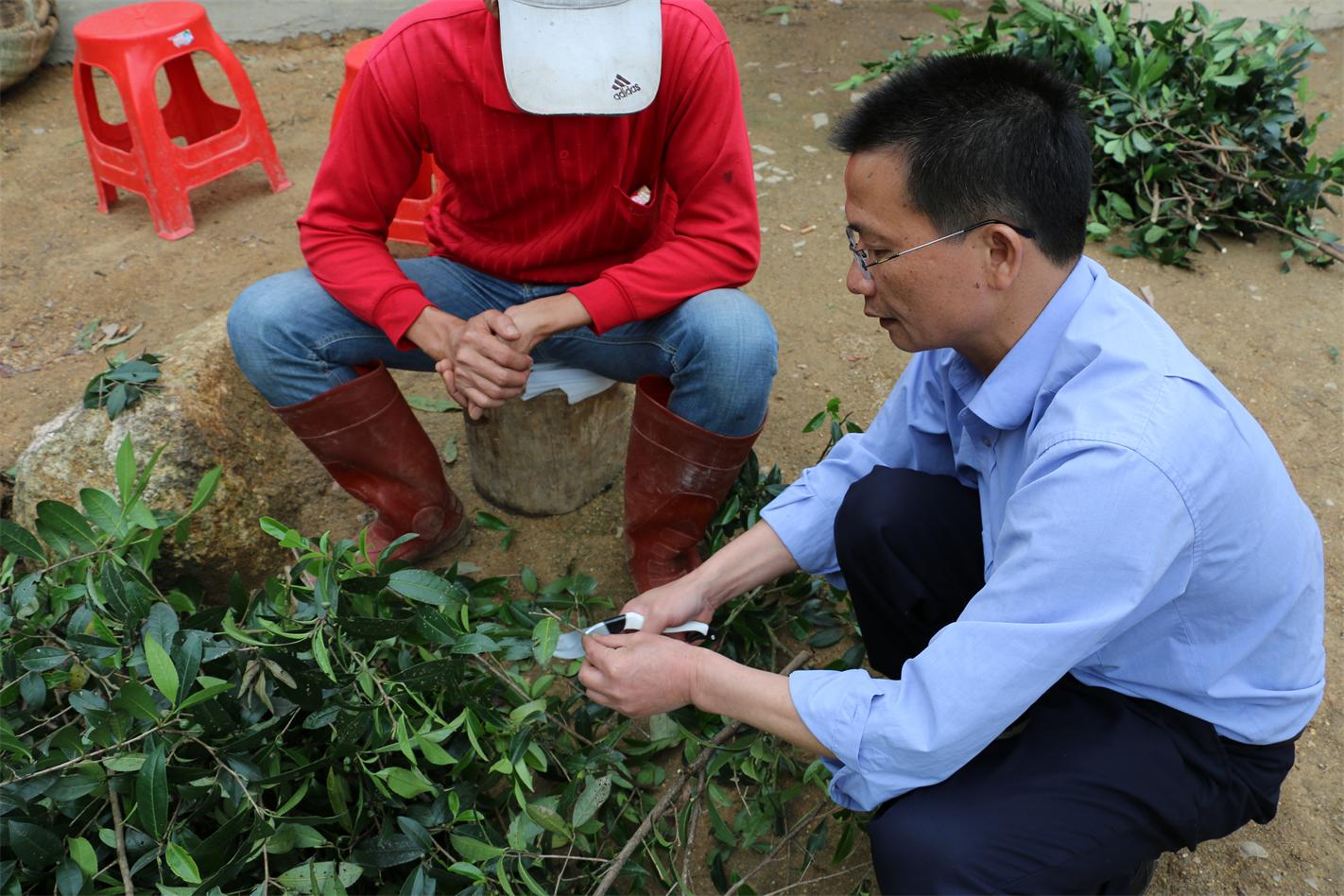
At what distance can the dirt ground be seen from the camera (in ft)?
7.27

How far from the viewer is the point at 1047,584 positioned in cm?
135

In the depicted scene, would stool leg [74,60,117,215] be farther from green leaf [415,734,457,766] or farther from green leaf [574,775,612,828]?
green leaf [574,775,612,828]

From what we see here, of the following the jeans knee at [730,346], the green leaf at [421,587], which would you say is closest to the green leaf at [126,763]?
the green leaf at [421,587]

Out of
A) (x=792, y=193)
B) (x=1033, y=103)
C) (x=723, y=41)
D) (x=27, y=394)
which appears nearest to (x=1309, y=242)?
(x=792, y=193)

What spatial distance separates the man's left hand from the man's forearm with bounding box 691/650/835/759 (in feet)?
0.07

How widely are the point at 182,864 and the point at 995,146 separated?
1516 millimetres

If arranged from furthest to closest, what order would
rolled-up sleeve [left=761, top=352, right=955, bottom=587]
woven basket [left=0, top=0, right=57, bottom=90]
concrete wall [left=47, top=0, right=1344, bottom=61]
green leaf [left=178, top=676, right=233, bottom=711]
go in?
1. concrete wall [left=47, top=0, right=1344, bottom=61]
2. woven basket [left=0, top=0, right=57, bottom=90]
3. rolled-up sleeve [left=761, top=352, right=955, bottom=587]
4. green leaf [left=178, top=676, right=233, bottom=711]

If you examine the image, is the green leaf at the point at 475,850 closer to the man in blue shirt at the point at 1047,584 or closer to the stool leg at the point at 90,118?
the man in blue shirt at the point at 1047,584

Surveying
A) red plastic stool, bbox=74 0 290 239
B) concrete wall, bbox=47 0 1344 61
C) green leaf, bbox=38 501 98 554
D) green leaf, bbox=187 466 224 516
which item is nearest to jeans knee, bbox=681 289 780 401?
green leaf, bbox=187 466 224 516

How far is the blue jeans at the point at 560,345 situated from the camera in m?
2.26

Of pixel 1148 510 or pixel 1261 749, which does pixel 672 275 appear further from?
pixel 1261 749

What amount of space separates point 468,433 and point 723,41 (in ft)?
3.70

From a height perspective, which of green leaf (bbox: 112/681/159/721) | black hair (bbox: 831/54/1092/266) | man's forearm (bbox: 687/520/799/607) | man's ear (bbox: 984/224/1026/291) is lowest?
man's forearm (bbox: 687/520/799/607)

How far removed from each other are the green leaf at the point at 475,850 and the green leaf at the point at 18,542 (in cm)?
93
